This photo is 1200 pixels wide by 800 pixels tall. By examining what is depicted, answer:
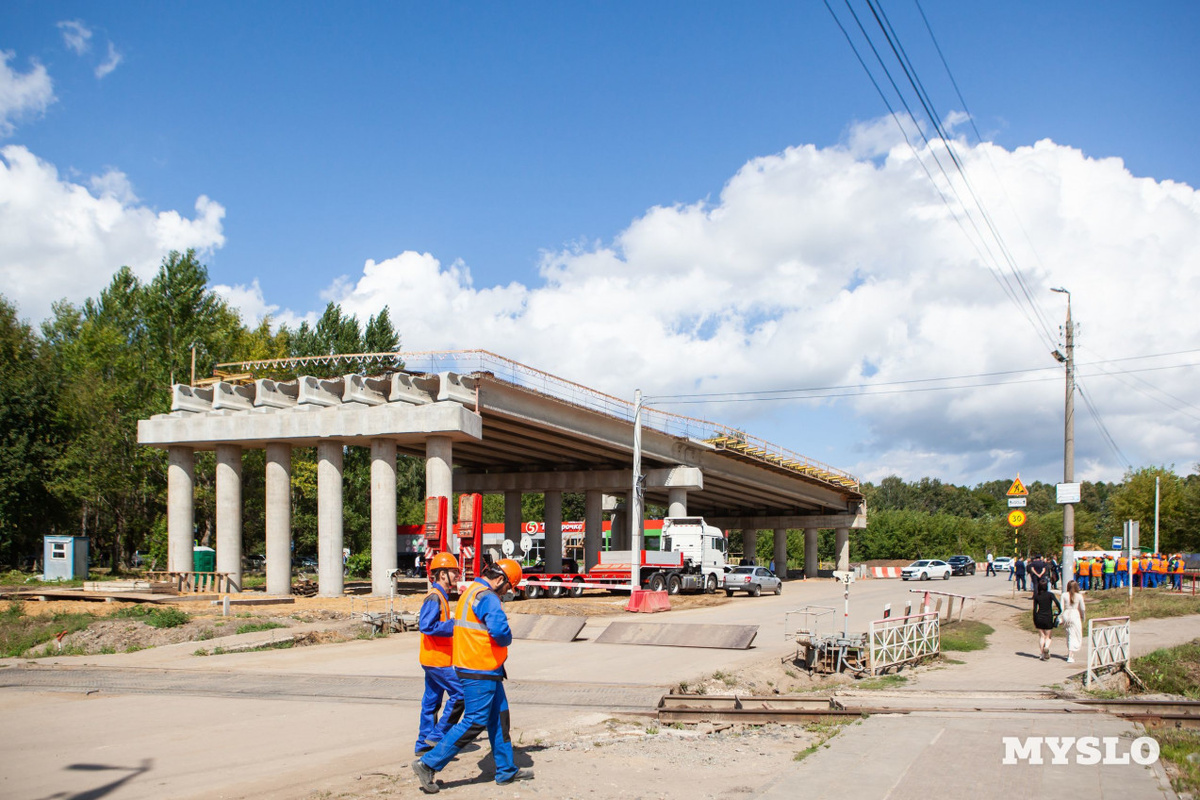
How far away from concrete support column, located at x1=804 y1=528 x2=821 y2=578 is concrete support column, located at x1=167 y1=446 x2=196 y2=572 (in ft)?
169

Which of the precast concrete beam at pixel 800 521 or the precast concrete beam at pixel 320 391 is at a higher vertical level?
the precast concrete beam at pixel 320 391

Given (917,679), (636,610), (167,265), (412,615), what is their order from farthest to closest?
(167,265) < (636,610) < (412,615) < (917,679)

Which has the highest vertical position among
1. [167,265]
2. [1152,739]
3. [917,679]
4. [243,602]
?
[167,265]

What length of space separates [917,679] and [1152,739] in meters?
6.13

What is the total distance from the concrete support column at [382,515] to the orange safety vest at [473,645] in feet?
92.6

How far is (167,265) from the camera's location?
2314 inches

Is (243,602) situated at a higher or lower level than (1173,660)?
lower

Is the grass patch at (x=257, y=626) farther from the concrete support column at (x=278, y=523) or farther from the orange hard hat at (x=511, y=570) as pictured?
the orange hard hat at (x=511, y=570)

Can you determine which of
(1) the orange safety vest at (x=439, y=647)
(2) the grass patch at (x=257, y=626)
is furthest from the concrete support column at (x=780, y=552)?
(1) the orange safety vest at (x=439, y=647)

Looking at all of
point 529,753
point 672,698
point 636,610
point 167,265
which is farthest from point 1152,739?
point 167,265

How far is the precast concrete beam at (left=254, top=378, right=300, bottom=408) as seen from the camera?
3925 centimetres

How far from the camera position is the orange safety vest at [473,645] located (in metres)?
7.90

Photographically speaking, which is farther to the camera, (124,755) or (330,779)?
(124,755)

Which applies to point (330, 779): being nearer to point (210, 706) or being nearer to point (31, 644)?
point (210, 706)
